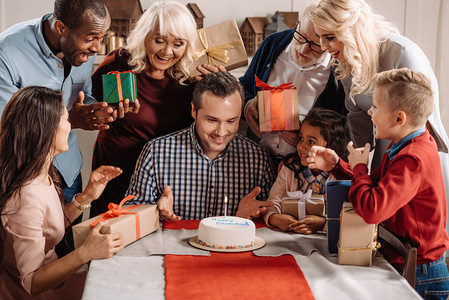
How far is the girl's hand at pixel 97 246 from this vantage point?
1662 mm

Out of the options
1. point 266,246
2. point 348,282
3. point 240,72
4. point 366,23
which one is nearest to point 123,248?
point 266,246

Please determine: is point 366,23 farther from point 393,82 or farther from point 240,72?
point 240,72

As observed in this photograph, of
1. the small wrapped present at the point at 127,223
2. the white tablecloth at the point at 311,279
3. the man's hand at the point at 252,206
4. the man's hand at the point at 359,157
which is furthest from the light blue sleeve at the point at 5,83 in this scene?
the man's hand at the point at 359,157

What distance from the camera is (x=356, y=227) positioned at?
1.62m

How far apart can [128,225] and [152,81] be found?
103cm

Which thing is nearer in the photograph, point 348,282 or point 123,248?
point 348,282

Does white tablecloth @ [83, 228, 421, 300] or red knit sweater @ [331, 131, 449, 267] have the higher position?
red knit sweater @ [331, 131, 449, 267]

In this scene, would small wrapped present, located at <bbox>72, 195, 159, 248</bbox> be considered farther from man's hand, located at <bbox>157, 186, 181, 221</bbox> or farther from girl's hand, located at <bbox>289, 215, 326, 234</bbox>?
girl's hand, located at <bbox>289, 215, 326, 234</bbox>

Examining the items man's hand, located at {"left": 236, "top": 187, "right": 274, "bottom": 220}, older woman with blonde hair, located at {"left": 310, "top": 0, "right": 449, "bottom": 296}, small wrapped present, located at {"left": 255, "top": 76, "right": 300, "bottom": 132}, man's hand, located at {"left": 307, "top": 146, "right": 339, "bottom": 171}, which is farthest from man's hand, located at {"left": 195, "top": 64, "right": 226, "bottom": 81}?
man's hand, located at {"left": 307, "top": 146, "right": 339, "bottom": 171}

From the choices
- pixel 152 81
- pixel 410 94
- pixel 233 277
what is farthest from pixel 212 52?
pixel 233 277

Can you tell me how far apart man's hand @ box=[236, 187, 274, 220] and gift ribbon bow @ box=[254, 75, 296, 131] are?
1.11 ft

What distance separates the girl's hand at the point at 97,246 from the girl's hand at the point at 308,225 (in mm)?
678

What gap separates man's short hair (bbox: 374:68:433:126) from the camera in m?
1.70

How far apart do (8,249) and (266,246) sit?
2.99 ft
